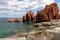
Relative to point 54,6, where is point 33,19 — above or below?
below

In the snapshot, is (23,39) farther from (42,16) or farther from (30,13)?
(30,13)

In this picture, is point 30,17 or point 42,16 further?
point 30,17

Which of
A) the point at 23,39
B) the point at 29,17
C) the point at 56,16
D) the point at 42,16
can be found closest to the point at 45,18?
the point at 42,16

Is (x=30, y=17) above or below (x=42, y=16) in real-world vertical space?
below

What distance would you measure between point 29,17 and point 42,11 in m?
11.2

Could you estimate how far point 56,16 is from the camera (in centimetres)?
8362

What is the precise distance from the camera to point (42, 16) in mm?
79875

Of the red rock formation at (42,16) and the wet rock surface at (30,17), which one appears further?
the wet rock surface at (30,17)

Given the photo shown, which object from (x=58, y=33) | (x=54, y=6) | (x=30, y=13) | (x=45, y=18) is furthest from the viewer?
(x=30, y=13)

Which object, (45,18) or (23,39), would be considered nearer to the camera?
(23,39)

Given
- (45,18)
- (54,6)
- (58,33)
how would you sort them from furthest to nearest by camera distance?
(54,6), (45,18), (58,33)

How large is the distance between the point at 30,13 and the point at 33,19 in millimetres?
4357

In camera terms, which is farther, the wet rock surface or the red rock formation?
the wet rock surface

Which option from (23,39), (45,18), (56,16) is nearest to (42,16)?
(45,18)
